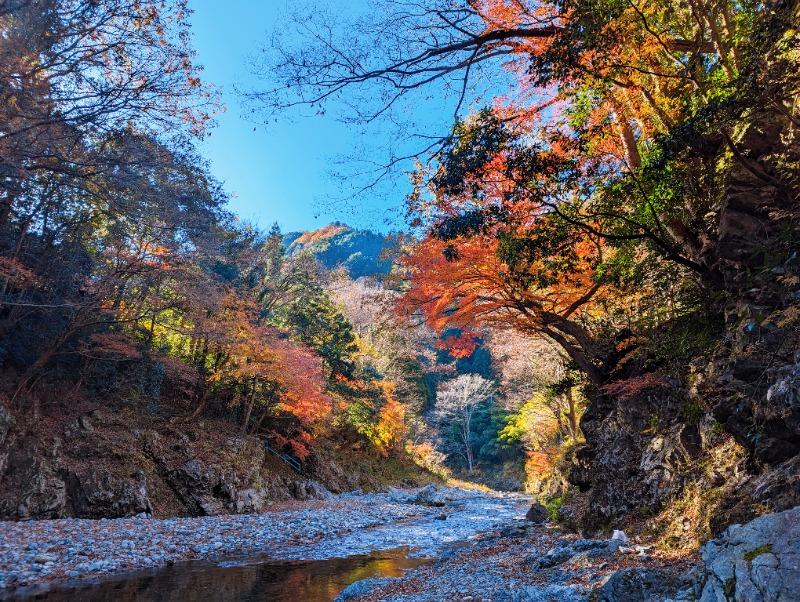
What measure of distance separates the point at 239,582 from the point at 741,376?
8706 millimetres

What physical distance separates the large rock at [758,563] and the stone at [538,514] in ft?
36.8

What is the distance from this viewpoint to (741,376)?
5621 mm

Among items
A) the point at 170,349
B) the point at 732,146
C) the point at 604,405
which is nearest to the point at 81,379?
the point at 170,349

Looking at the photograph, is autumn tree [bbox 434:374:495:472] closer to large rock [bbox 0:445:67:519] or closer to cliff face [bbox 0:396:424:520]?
cliff face [bbox 0:396:424:520]

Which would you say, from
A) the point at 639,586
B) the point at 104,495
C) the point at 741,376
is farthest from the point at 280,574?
the point at 741,376

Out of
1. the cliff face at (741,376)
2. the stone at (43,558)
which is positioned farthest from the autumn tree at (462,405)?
the stone at (43,558)

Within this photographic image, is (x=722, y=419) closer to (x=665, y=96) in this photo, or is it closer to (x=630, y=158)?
(x=630, y=158)

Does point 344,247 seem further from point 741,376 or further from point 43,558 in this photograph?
point 741,376

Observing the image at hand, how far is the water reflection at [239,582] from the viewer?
7020mm

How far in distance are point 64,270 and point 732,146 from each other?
55.4 feet

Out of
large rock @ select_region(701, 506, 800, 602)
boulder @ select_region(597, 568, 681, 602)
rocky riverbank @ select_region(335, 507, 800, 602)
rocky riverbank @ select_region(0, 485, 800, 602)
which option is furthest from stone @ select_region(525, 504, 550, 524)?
large rock @ select_region(701, 506, 800, 602)

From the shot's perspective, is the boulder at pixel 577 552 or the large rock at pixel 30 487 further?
the large rock at pixel 30 487

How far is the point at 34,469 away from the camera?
11367 millimetres

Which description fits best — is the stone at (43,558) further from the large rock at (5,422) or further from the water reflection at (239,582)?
the large rock at (5,422)
